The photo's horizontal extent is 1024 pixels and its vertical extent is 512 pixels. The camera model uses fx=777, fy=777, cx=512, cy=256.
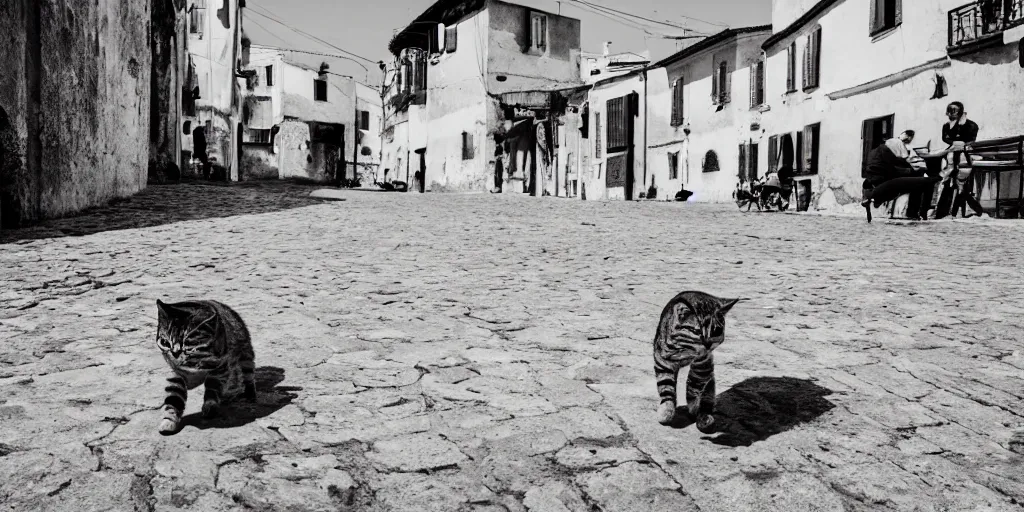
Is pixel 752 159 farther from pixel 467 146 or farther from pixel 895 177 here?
pixel 467 146

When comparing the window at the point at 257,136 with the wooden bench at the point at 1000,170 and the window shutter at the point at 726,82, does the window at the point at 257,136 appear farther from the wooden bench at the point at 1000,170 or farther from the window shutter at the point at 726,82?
the wooden bench at the point at 1000,170

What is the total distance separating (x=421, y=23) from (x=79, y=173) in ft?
99.0

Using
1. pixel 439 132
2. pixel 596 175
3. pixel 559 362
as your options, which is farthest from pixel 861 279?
pixel 439 132

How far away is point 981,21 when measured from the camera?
1418 centimetres

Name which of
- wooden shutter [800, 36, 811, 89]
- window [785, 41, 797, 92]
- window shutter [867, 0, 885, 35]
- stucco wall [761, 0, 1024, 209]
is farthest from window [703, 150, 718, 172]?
window shutter [867, 0, 885, 35]

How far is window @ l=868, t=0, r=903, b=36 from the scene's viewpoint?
1645cm

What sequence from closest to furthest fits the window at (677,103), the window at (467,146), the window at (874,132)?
1. the window at (874,132)
2. the window at (677,103)
3. the window at (467,146)

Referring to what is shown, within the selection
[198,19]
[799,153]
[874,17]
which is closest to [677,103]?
[799,153]

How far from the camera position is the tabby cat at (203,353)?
8.32ft

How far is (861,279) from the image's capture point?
21.1ft

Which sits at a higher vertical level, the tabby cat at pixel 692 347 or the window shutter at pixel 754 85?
the window shutter at pixel 754 85

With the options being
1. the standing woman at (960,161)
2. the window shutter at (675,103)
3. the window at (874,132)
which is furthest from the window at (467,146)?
the standing woman at (960,161)

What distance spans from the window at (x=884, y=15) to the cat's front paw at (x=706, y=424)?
16.5 metres

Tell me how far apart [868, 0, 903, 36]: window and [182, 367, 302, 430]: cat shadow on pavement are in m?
16.8
